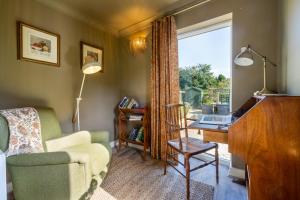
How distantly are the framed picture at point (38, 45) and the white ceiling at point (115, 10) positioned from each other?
0.43m

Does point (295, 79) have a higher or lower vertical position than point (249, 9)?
lower

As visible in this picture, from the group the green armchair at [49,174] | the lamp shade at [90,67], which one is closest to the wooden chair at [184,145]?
the green armchair at [49,174]

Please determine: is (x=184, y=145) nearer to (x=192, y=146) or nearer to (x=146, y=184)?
(x=192, y=146)

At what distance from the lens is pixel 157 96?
259 centimetres

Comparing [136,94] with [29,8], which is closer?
[29,8]

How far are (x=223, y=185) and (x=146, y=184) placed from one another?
34.0 inches

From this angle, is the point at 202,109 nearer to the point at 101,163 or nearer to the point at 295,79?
the point at 295,79

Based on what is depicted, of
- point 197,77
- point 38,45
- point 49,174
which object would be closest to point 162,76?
point 197,77

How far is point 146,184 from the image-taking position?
1.95m

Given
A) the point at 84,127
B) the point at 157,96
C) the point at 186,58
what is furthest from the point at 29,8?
the point at 186,58

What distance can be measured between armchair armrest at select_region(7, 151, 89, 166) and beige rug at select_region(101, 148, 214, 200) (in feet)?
2.14

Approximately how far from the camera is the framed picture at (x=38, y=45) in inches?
78.7

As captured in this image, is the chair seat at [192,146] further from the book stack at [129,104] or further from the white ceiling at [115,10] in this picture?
the white ceiling at [115,10]

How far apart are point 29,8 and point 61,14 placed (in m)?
0.41
